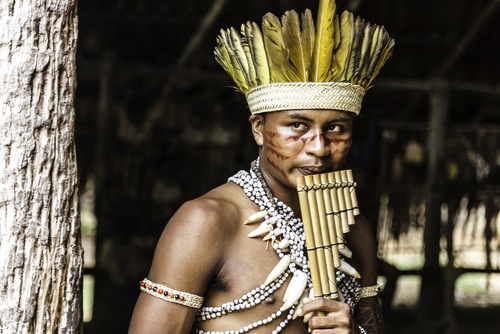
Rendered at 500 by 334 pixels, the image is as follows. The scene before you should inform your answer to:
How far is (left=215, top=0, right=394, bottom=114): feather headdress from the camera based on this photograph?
8.86 ft

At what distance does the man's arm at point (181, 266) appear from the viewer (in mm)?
2527

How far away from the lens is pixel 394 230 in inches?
331

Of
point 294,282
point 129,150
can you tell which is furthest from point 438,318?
point 294,282

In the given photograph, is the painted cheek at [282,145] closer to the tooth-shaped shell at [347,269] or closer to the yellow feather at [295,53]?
the yellow feather at [295,53]

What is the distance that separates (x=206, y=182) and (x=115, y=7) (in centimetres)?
193

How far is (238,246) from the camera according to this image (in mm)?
2688

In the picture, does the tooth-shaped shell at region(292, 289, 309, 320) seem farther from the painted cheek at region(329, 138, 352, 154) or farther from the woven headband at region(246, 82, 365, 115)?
the woven headband at region(246, 82, 365, 115)

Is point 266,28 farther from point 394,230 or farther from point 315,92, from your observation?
point 394,230

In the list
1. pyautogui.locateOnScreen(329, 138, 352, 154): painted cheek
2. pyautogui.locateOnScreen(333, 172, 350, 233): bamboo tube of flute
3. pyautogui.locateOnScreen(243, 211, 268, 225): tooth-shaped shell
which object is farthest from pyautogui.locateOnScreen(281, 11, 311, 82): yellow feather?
pyautogui.locateOnScreen(243, 211, 268, 225): tooth-shaped shell

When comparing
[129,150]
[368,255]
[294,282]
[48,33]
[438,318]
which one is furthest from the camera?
[129,150]

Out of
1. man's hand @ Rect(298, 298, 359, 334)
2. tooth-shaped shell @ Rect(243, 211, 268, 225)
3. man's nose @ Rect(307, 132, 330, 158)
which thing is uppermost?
man's nose @ Rect(307, 132, 330, 158)

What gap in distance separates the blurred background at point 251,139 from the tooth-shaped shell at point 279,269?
14.3ft

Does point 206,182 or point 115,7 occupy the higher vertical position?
point 115,7

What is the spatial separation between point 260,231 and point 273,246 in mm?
69
